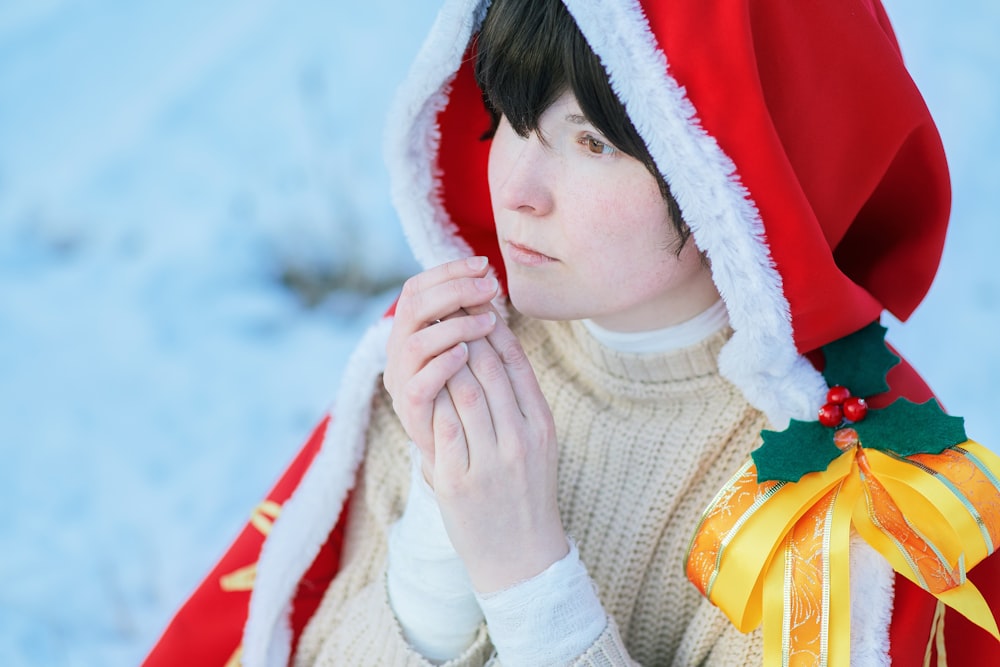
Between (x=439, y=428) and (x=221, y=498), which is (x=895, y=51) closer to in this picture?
(x=439, y=428)

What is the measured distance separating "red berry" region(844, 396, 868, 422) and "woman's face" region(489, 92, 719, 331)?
21 centimetres

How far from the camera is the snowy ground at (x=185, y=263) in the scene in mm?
2070

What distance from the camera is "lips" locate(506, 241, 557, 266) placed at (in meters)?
0.97

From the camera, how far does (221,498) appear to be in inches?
84.4

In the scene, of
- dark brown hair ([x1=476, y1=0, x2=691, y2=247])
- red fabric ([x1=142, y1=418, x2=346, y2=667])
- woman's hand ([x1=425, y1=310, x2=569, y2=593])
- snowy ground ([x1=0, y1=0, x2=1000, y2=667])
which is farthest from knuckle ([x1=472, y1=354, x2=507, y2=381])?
snowy ground ([x1=0, y1=0, x2=1000, y2=667])

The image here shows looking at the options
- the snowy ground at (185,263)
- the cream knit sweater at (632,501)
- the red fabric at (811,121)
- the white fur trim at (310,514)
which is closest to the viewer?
the red fabric at (811,121)

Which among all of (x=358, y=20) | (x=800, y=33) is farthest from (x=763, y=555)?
(x=358, y=20)

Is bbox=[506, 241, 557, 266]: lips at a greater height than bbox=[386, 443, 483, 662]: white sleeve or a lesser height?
greater

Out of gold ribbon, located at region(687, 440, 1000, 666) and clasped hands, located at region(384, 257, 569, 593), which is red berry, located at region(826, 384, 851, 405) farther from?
clasped hands, located at region(384, 257, 569, 593)

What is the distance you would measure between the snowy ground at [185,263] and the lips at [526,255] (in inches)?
52.8

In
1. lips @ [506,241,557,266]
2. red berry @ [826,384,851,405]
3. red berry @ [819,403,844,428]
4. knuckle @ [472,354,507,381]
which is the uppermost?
lips @ [506,241,557,266]

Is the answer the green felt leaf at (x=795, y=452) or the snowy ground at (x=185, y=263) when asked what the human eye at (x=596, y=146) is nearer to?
the green felt leaf at (x=795, y=452)

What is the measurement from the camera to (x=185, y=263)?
2.68 m

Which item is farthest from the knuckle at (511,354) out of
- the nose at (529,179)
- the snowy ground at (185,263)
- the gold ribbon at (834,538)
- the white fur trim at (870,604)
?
the snowy ground at (185,263)
